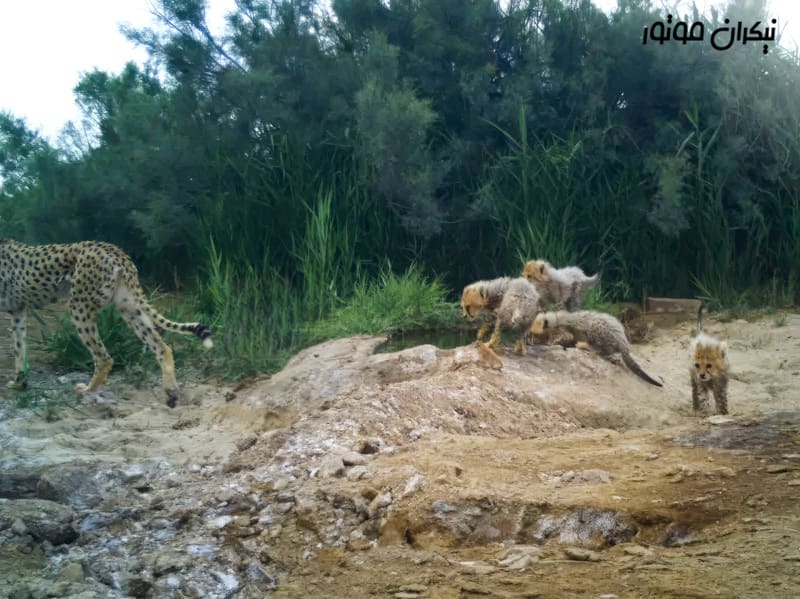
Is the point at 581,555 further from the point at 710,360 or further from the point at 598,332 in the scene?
the point at 598,332

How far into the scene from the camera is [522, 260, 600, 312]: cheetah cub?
731 centimetres

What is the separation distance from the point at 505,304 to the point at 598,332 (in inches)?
28.7

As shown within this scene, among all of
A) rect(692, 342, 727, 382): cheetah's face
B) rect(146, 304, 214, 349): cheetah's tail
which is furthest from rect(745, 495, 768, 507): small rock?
rect(146, 304, 214, 349): cheetah's tail

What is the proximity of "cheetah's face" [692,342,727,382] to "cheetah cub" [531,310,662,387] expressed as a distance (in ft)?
2.42

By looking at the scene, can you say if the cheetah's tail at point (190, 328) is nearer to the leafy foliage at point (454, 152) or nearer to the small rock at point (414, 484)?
the leafy foliage at point (454, 152)

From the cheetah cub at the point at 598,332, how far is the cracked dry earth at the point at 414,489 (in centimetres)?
18

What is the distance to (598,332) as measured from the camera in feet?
21.6

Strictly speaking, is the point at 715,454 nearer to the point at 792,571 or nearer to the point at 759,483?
the point at 759,483

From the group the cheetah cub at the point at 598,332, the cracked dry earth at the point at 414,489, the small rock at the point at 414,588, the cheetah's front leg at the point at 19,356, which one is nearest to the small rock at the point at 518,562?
the cracked dry earth at the point at 414,489

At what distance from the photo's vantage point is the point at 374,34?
9953 millimetres

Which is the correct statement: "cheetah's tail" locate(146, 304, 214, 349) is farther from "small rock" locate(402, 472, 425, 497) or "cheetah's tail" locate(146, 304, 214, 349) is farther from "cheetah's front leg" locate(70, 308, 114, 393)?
"small rock" locate(402, 472, 425, 497)

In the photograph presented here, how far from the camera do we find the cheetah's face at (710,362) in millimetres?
5711

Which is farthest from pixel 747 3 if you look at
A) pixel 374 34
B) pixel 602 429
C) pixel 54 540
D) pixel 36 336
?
pixel 54 540

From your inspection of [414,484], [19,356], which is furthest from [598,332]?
[19,356]
